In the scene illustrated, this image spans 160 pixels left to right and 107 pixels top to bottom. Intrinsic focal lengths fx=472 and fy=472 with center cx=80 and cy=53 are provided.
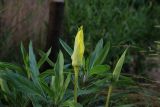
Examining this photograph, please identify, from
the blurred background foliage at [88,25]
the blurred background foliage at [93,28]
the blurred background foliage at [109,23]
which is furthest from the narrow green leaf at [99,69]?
the blurred background foliage at [109,23]

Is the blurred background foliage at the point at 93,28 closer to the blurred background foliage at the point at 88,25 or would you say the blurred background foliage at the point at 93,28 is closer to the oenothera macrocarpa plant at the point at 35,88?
the blurred background foliage at the point at 88,25

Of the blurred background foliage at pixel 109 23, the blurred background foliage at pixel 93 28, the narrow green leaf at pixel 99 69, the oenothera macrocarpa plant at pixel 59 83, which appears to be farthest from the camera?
the blurred background foliage at pixel 109 23

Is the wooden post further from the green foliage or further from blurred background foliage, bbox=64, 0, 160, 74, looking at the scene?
the green foliage

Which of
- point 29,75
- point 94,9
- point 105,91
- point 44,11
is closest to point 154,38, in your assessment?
point 94,9

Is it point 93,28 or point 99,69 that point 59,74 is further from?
point 93,28

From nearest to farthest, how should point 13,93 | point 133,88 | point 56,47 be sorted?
point 13,93 → point 133,88 → point 56,47

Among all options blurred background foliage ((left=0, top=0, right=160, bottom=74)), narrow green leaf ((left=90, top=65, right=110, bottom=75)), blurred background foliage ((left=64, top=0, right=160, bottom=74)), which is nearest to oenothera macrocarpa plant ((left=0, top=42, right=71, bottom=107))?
narrow green leaf ((left=90, top=65, right=110, bottom=75))

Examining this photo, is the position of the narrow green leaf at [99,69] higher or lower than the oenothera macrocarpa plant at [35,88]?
higher

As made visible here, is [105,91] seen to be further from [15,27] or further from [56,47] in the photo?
[15,27]
